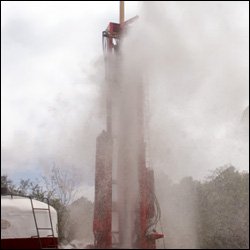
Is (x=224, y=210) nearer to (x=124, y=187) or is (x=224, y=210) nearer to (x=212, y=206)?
(x=212, y=206)

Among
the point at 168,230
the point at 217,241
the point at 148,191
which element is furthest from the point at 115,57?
the point at 217,241

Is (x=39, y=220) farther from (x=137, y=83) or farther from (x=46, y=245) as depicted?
(x=137, y=83)

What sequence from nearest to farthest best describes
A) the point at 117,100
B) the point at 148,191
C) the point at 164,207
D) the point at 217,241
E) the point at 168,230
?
the point at 148,191
the point at 117,100
the point at 164,207
the point at 168,230
the point at 217,241

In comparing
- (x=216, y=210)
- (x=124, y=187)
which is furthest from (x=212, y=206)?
(x=124, y=187)

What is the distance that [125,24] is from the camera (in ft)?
35.8

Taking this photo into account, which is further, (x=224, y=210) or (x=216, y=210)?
(x=224, y=210)

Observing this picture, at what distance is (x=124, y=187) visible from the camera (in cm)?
987

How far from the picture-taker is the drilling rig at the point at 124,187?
9797mm

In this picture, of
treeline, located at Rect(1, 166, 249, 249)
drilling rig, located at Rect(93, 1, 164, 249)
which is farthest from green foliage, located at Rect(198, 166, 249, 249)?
drilling rig, located at Rect(93, 1, 164, 249)

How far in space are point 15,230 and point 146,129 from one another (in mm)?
3962

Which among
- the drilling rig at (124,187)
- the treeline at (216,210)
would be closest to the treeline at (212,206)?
the treeline at (216,210)

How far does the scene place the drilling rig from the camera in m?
9.80

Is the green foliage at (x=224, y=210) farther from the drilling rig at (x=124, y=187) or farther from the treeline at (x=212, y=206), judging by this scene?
the drilling rig at (x=124, y=187)

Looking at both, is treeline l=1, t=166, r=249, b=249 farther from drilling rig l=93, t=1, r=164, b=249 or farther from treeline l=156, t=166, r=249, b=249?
drilling rig l=93, t=1, r=164, b=249
